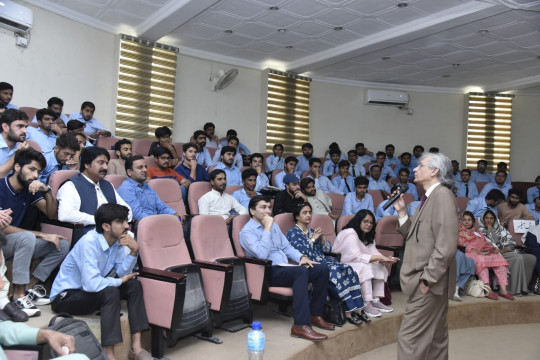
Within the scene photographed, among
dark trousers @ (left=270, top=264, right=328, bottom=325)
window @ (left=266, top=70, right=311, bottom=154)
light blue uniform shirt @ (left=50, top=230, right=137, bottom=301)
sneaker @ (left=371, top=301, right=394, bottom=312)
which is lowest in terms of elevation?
sneaker @ (left=371, top=301, right=394, bottom=312)

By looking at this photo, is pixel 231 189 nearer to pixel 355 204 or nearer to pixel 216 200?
pixel 216 200

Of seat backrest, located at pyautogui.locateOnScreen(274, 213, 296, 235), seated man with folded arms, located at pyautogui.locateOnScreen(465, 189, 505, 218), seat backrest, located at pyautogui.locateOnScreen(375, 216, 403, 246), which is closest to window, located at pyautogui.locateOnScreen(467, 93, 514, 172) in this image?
seated man with folded arms, located at pyautogui.locateOnScreen(465, 189, 505, 218)

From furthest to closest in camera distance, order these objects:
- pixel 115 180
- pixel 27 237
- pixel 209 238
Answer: pixel 115 180 → pixel 209 238 → pixel 27 237

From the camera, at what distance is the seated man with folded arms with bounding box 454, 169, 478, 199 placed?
8070 mm

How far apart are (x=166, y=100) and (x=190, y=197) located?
3.12 m

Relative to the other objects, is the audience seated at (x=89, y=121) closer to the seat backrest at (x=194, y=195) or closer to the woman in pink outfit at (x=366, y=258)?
the seat backrest at (x=194, y=195)

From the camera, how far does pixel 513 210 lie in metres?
6.29

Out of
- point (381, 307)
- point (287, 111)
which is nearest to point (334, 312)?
point (381, 307)

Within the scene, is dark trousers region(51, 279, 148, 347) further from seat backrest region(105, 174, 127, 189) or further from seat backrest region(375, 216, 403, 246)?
seat backrest region(375, 216, 403, 246)

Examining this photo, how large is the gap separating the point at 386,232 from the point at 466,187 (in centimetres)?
398

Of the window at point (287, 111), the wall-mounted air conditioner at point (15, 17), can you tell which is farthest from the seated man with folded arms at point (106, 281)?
the window at point (287, 111)

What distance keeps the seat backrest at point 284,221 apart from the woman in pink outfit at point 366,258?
1.45 feet

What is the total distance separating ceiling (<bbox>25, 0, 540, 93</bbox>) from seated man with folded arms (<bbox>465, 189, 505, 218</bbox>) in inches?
81.6

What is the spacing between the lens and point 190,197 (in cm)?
464
